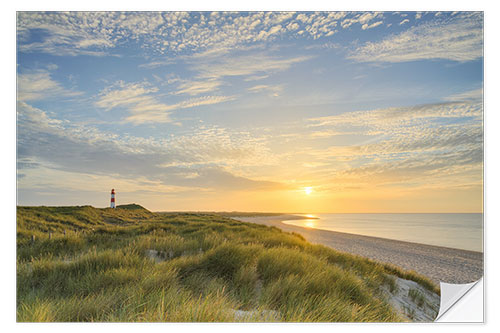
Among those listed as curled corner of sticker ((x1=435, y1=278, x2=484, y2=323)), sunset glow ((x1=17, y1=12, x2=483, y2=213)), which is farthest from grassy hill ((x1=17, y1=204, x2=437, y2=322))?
sunset glow ((x1=17, y1=12, x2=483, y2=213))

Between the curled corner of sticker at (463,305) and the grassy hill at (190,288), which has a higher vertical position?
the grassy hill at (190,288)

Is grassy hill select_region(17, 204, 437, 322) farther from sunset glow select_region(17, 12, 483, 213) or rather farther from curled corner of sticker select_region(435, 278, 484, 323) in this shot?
sunset glow select_region(17, 12, 483, 213)

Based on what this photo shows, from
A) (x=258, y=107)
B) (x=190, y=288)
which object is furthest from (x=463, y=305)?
(x=258, y=107)

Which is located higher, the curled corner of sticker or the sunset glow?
the sunset glow

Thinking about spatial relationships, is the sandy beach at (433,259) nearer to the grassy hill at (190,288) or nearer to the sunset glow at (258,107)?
the sunset glow at (258,107)

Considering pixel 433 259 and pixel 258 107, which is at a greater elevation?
pixel 258 107

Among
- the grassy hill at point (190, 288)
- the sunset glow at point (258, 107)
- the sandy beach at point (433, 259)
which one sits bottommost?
the sandy beach at point (433, 259)

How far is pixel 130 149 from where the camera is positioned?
15.1 feet

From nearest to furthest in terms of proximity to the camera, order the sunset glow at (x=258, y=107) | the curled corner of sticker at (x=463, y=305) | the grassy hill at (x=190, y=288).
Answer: the grassy hill at (x=190, y=288) → the curled corner of sticker at (x=463, y=305) → the sunset glow at (x=258, y=107)

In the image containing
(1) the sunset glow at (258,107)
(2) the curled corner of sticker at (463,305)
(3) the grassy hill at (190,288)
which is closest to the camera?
(3) the grassy hill at (190,288)

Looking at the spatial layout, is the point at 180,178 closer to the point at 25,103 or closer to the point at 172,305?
the point at 25,103

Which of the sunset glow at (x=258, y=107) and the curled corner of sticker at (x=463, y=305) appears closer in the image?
the curled corner of sticker at (x=463, y=305)

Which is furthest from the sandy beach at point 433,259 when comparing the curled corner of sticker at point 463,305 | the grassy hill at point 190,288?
the grassy hill at point 190,288

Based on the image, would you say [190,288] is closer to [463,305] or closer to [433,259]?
[463,305]
